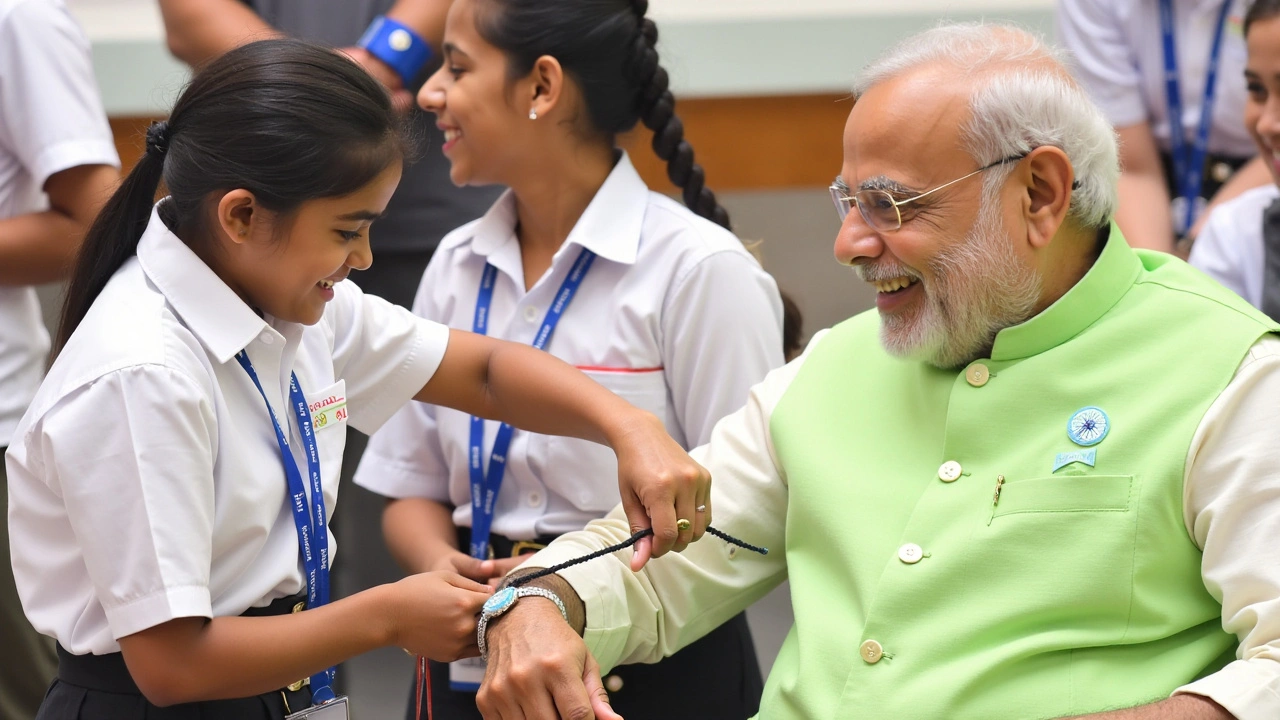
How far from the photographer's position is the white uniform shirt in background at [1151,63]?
3.25 metres

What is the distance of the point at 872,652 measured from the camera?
5.60 feet

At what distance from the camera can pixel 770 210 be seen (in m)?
4.56

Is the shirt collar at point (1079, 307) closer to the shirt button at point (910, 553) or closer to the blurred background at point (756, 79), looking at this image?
the shirt button at point (910, 553)

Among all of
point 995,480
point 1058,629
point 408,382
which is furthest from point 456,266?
point 1058,629

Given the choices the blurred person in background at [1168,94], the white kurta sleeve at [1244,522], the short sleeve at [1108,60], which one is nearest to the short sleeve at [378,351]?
the white kurta sleeve at [1244,522]

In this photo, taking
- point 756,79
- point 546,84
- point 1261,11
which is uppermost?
point 1261,11

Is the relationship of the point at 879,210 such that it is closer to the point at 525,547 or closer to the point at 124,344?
the point at 525,547

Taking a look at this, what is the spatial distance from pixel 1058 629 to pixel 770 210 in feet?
9.96

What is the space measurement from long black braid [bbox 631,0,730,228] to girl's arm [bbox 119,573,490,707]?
1.16 meters

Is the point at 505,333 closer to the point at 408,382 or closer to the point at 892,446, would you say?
the point at 408,382

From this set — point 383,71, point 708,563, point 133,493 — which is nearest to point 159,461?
point 133,493

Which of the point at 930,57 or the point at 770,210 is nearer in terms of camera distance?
the point at 930,57

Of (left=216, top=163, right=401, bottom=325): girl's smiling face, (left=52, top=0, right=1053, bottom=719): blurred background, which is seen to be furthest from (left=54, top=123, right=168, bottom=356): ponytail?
(left=52, top=0, right=1053, bottom=719): blurred background

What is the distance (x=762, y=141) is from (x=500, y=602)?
2.93 metres
